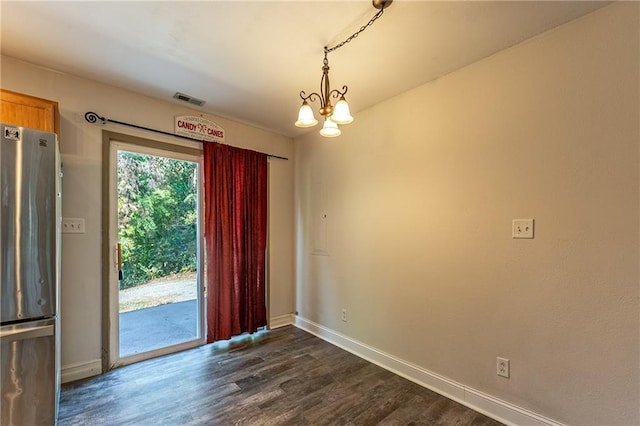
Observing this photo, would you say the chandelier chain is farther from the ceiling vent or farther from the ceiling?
the ceiling vent

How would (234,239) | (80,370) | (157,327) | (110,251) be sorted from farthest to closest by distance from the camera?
(157,327) < (234,239) < (110,251) < (80,370)

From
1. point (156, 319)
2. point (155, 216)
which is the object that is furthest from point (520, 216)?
point (156, 319)

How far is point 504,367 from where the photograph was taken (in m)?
1.95

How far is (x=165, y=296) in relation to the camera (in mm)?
3225

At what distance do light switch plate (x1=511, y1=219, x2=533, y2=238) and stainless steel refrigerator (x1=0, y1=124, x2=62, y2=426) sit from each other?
285 centimetres

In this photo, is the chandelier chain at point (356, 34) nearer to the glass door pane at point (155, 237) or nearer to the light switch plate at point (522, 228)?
the light switch plate at point (522, 228)

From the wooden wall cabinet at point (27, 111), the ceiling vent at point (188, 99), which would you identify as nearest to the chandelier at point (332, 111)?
the ceiling vent at point (188, 99)

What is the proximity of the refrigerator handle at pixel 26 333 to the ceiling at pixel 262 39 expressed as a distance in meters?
1.80

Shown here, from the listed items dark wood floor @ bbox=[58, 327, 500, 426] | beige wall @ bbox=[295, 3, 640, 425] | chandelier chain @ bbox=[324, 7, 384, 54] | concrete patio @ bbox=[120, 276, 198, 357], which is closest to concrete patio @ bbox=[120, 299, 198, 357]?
concrete patio @ bbox=[120, 276, 198, 357]

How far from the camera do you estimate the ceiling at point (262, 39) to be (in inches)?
64.2

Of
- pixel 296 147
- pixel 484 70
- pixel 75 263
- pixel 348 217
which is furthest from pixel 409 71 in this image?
pixel 75 263

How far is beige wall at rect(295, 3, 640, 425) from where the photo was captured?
157cm

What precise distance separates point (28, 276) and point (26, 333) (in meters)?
0.30

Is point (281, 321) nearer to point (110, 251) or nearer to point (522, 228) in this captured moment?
point (110, 251)
